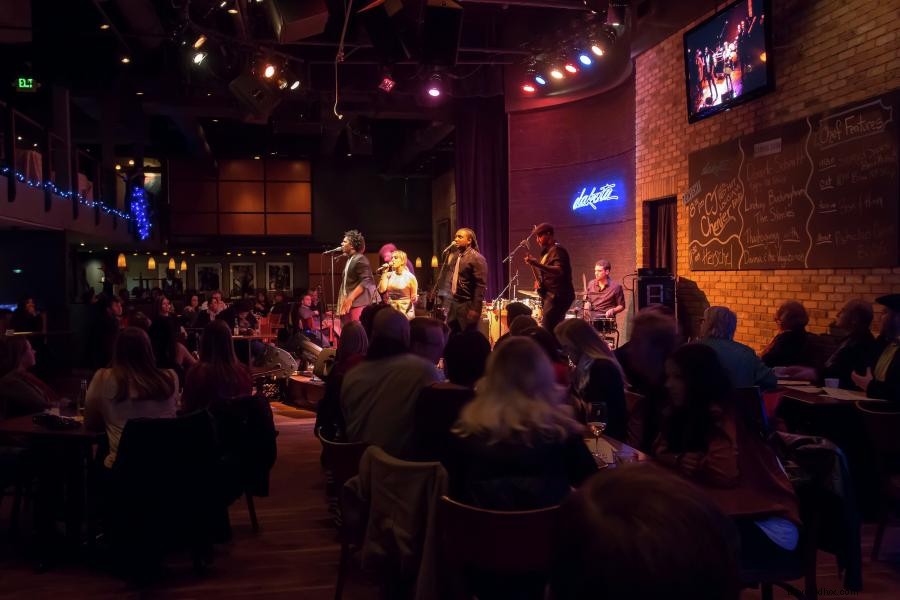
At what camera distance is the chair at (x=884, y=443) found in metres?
3.61

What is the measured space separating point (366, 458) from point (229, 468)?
4.95 ft

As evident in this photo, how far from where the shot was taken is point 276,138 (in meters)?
20.4

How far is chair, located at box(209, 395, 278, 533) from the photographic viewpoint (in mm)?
3963

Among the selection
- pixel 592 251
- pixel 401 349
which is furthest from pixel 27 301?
pixel 401 349

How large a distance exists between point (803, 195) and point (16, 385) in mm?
5864

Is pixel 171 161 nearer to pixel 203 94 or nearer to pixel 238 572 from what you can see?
pixel 203 94

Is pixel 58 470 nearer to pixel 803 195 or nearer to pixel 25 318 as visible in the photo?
pixel 803 195

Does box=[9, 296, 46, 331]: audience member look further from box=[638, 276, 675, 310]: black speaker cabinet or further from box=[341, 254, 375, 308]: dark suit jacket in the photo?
box=[638, 276, 675, 310]: black speaker cabinet

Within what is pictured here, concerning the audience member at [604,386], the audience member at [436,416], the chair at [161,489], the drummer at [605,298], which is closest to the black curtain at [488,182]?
the drummer at [605,298]

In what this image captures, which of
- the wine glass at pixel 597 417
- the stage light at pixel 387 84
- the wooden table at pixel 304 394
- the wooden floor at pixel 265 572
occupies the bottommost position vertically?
the wooden floor at pixel 265 572

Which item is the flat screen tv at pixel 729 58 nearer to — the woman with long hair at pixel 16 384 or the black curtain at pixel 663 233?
the black curtain at pixel 663 233

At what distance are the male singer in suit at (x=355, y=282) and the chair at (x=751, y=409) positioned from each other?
207 inches

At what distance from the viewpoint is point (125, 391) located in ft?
12.2

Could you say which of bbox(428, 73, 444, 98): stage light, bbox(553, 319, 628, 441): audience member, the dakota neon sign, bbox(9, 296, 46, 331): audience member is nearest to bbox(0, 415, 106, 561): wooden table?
bbox(553, 319, 628, 441): audience member
